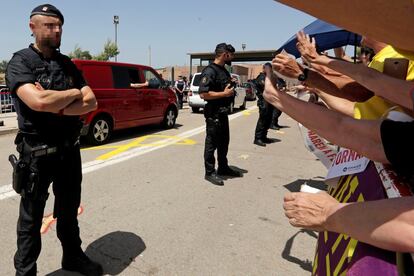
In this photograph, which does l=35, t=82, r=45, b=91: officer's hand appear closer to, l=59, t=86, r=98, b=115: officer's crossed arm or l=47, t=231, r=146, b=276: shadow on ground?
l=59, t=86, r=98, b=115: officer's crossed arm

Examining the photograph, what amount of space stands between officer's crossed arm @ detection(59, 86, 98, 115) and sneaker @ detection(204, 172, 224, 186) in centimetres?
268

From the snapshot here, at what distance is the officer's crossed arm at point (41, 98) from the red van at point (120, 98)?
503 centimetres

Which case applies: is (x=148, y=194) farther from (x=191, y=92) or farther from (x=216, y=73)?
(x=191, y=92)

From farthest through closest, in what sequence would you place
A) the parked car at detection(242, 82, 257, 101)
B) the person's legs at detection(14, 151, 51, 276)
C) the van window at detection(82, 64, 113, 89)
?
the parked car at detection(242, 82, 257, 101) → the van window at detection(82, 64, 113, 89) → the person's legs at detection(14, 151, 51, 276)

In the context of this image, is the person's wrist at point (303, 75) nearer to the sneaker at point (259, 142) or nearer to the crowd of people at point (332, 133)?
the crowd of people at point (332, 133)

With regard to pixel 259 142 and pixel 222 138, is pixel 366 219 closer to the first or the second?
pixel 222 138

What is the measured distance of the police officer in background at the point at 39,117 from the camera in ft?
7.45

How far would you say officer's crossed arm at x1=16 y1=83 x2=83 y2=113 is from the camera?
2195mm

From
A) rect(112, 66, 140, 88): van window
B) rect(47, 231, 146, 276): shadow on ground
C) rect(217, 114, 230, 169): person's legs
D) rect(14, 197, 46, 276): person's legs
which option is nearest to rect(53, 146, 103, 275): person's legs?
rect(47, 231, 146, 276): shadow on ground

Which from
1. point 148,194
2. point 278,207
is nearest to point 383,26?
point 278,207

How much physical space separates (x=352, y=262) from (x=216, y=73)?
13.3ft

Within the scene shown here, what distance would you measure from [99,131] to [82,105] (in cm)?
547

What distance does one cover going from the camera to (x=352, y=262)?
1.11 m

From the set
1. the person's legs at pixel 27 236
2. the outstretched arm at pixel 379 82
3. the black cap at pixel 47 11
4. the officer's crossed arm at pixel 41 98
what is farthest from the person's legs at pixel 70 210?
the outstretched arm at pixel 379 82
